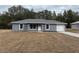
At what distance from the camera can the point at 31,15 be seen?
9266mm

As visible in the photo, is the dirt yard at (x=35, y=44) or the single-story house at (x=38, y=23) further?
the single-story house at (x=38, y=23)

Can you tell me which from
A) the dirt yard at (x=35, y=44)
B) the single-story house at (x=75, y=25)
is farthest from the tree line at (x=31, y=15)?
the dirt yard at (x=35, y=44)

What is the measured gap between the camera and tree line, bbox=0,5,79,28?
29.5ft

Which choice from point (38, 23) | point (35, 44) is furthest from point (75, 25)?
point (38, 23)

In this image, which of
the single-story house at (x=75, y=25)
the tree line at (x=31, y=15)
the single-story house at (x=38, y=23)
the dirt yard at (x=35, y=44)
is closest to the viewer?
the tree line at (x=31, y=15)

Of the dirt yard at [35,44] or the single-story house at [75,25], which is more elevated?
the single-story house at [75,25]

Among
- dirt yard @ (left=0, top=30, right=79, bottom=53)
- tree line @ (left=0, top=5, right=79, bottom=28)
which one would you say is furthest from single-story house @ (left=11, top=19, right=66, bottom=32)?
dirt yard @ (left=0, top=30, right=79, bottom=53)

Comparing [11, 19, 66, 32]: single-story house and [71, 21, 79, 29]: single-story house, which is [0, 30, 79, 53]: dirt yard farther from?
[71, 21, 79, 29]: single-story house

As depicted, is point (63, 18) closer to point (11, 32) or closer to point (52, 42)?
point (52, 42)

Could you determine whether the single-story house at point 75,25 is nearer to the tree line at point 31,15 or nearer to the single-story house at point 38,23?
the tree line at point 31,15

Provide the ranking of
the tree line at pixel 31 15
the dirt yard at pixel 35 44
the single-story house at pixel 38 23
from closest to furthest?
1. the tree line at pixel 31 15
2. the dirt yard at pixel 35 44
3. the single-story house at pixel 38 23

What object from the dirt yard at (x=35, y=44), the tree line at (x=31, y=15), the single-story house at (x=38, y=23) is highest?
the tree line at (x=31, y=15)

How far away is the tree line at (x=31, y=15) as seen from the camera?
898 centimetres
